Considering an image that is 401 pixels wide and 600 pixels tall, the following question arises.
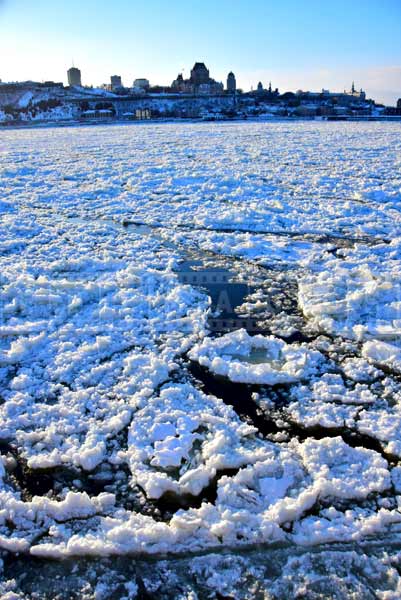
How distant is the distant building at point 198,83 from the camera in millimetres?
137125

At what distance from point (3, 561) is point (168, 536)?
81cm

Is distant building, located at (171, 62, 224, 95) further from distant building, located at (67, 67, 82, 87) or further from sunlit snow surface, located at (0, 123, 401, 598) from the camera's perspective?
sunlit snow surface, located at (0, 123, 401, 598)

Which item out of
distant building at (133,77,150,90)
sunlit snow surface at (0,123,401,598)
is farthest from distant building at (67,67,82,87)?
sunlit snow surface at (0,123,401,598)

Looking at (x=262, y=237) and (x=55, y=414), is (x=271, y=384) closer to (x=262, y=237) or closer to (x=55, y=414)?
(x=55, y=414)

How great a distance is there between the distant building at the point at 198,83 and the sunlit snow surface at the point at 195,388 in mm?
142326

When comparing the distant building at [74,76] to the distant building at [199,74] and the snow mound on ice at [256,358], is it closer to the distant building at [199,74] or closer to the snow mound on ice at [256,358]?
the distant building at [199,74]

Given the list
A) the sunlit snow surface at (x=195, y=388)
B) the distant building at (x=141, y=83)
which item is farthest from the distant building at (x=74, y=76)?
the sunlit snow surface at (x=195, y=388)

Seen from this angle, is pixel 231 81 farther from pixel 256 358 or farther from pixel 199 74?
pixel 256 358

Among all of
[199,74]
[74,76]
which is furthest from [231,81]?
[74,76]

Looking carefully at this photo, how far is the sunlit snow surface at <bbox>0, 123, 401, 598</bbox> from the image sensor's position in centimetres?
250

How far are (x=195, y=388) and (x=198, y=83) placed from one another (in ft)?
503

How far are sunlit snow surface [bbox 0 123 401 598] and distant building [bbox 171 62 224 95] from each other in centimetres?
14233

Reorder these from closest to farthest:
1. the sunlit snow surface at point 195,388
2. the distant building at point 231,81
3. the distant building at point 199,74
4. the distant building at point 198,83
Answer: the sunlit snow surface at point 195,388, the distant building at point 198,83, the distant building at point 199,74, the distant building at point 231,81

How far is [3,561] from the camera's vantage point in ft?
7.52
